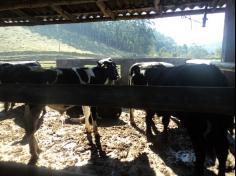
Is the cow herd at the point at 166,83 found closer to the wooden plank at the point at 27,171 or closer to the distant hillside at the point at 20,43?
the wooden plank at the point at 27,171

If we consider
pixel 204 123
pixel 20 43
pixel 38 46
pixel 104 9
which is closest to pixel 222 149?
pixel 204 123

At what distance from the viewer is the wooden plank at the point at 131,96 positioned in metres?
1.66

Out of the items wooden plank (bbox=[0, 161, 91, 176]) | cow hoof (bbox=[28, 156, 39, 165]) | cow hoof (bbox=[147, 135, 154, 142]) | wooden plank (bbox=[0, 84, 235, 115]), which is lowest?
cow hoof (bbox=[28, 156, 39, 165])

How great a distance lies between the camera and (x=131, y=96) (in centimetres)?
182

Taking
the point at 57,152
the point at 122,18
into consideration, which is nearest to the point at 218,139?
the point at 122,18

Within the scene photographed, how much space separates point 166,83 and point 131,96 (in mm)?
3116

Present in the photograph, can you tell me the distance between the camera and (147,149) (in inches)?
233

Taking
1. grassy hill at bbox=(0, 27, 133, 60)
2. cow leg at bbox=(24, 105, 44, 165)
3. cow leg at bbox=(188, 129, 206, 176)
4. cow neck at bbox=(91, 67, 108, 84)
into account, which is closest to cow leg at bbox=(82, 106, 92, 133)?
cow neck at bbox=(91, 67, 108, 84)

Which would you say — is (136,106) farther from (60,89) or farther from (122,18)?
(122,18)

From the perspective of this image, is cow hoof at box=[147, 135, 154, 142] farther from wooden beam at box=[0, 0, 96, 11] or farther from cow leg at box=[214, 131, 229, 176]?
wooden beam at box=[0, 0, 96, 11]

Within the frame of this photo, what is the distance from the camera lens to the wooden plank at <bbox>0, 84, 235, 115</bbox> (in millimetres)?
1660

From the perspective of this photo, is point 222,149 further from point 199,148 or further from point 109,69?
point 109,69

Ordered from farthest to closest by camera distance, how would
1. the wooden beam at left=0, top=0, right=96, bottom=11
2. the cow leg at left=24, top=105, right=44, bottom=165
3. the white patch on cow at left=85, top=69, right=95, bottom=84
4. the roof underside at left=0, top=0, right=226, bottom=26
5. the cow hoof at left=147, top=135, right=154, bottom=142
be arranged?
the white patch on cow at left=85, top=69, right=95, bottom=84 → the cow hoof at left=147, top=135, right=154, bottom=142 → the cow leg at left=24, top=105, right=44, bottom=165 → the roof underside at left=0, top=0, right=226, bottom=26 → the wooden beam at left=0, top=0, right=96, bottom=11

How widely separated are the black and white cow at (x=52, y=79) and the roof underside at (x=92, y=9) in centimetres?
108
